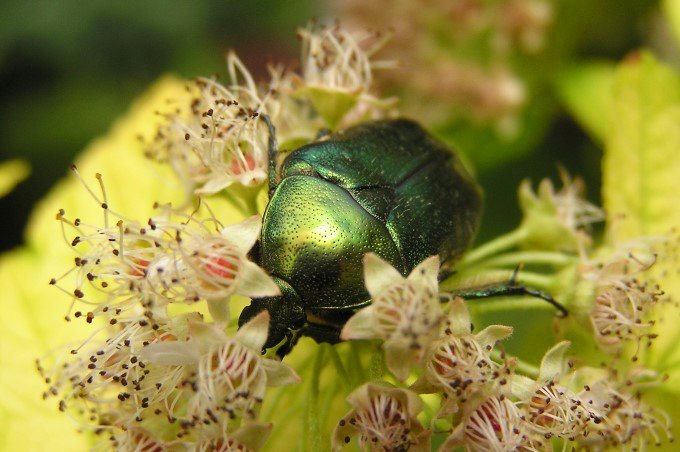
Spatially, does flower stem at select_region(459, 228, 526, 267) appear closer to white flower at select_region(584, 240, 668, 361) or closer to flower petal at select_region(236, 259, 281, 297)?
white flower at select_region(584, 240, 668, 361)

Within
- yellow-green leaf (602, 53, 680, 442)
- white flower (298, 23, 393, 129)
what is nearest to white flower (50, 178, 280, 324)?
white flower (298, 23, 393, 129)

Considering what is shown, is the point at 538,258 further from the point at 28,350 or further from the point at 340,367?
the point at 28,350

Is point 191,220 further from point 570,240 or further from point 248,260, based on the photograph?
point 570,240

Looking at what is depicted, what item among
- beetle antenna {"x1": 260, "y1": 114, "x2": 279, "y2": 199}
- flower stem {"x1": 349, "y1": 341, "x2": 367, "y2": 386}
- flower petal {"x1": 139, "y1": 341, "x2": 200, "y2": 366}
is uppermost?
beetle antenna {"x1": 260, "y1": 114, "x2": 279, "y2": 199}

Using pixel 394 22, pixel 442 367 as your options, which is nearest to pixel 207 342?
pixel 442 367

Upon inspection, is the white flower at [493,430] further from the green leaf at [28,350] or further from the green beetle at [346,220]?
the green leaf at [28,350]

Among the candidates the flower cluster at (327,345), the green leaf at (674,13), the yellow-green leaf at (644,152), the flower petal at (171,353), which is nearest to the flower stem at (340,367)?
the flower cluster at (327,345)

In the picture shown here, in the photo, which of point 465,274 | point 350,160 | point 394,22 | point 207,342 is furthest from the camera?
point 394,22
